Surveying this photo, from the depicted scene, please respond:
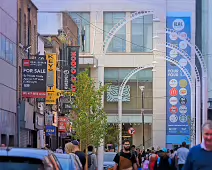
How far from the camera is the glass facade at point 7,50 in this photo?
36.2 meters

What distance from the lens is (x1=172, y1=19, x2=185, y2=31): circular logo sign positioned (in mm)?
70688

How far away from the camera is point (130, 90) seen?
75.3 meters

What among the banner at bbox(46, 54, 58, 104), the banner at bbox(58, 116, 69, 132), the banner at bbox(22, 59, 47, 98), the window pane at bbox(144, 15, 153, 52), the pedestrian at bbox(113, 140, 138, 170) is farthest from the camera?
the window pane at bbox(144, 15, 153, 52)

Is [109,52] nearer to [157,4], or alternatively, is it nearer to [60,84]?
[157,4]

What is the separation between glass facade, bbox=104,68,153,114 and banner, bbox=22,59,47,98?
37.5 metres

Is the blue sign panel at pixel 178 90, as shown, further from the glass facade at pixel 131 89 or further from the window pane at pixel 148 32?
the glass facade at pixel 131 89

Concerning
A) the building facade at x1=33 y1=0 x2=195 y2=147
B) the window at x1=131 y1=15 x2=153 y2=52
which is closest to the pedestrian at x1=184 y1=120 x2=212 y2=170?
the building facade at x1=33 y1=0 x2=195 y2=147

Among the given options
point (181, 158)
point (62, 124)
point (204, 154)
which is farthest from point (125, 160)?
point (62, 124)

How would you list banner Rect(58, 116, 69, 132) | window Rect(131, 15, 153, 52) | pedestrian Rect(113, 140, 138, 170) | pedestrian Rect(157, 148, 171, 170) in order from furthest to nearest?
window Rect(131, 15, 153, 52)
banner Rect(58, 116, 69, 132)
pedestrian Rect(157, 148, 171, 170)
pedestrian Rect(113, 140, 138, 170)

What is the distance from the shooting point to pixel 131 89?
75.4m

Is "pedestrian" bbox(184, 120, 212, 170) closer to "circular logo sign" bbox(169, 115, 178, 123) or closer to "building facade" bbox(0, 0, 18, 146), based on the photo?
"building facade" bbox(0, 0, 18, 146)

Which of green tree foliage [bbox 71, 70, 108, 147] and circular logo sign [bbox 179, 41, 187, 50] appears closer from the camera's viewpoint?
green tree foliage [bbox 71, 70, 108, 147]

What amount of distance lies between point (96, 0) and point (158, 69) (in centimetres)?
965

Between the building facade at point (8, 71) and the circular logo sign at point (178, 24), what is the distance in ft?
111
